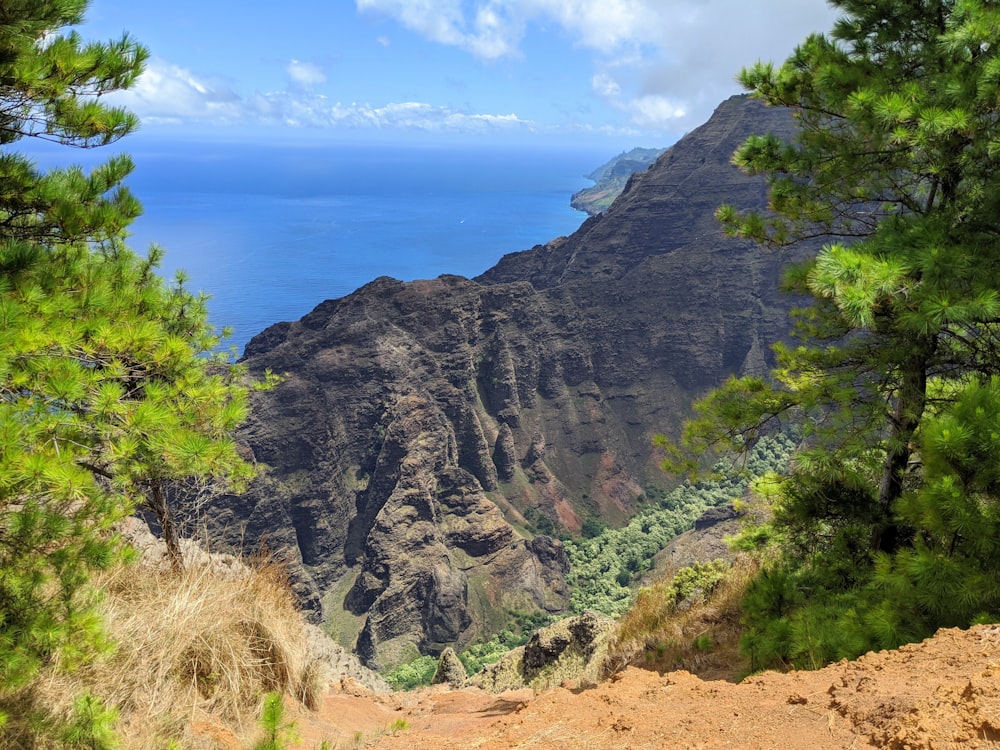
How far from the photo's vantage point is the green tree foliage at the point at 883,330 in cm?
563

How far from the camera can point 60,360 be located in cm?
461

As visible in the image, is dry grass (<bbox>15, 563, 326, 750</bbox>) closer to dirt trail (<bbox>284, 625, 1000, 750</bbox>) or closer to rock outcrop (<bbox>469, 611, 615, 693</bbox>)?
dirt trail (<bbox>284, 625, 1000, 750</bbox>)

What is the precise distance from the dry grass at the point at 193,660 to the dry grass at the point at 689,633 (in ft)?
15.8

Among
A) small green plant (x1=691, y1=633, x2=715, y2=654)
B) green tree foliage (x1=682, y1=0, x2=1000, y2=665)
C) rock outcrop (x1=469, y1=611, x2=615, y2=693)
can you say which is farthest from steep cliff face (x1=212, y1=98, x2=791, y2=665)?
small green plant (x1=691, y1=633, x2=715, y2=654)

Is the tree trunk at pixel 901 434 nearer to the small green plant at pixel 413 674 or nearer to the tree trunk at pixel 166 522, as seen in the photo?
→ the tree trunk at pixel 166 522

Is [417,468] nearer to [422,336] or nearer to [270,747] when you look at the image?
[422,336]

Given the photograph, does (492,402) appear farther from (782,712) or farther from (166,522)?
(782,712)

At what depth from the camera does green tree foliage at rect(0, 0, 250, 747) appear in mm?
4238

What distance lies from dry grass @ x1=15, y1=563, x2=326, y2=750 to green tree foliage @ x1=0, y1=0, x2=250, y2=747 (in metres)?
0.56

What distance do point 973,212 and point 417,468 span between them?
63.1 m

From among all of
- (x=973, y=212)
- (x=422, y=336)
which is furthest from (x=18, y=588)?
(x=422, y=336)

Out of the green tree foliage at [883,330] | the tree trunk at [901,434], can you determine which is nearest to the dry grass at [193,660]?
the green tree foliage at [883,330]

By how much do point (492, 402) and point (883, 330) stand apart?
3240 inches

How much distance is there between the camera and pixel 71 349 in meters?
4.74
